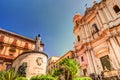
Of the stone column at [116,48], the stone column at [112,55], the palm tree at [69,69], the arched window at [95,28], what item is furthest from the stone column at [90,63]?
the palm tree at [69,69]

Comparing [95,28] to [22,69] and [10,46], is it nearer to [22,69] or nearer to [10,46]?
[22,69]

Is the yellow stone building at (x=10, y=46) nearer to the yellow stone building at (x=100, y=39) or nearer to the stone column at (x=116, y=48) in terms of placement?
the yellow stone building at (x=100, y=39)

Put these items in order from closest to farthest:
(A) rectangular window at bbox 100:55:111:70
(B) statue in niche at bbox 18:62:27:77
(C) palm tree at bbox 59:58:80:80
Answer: (C) palm tree at bbox 59:58:80:80, (B) statue in niche at bbox 18:62:27:77, (A) rectangular window at bbox 100:55:111:70

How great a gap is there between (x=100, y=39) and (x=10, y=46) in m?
23.7

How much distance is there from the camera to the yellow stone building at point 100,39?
18.8 metres

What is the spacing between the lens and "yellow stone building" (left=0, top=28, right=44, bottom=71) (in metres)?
27.6

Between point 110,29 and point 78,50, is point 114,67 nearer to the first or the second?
point 110,29

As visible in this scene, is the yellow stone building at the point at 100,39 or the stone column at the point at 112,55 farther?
the yellow stone building at the point at 100,39

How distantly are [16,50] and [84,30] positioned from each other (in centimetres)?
1991

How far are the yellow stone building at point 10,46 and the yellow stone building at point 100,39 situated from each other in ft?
54.1

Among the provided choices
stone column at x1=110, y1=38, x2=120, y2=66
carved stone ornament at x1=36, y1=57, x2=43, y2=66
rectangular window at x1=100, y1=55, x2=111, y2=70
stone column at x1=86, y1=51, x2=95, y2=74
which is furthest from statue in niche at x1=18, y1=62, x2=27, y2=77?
stone column at x1=110, y1=38, x2=120, y2=66

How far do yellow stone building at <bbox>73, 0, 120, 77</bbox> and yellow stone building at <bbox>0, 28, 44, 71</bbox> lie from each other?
16.5 meters

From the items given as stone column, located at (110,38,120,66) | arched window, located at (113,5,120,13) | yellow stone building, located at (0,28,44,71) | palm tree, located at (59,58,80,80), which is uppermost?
arched window, located at (113,5,120,13)

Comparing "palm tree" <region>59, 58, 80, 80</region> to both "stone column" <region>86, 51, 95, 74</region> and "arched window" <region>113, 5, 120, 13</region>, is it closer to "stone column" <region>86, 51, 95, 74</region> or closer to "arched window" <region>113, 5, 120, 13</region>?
"stone column" <region>86, 51, 95, 74</region>
